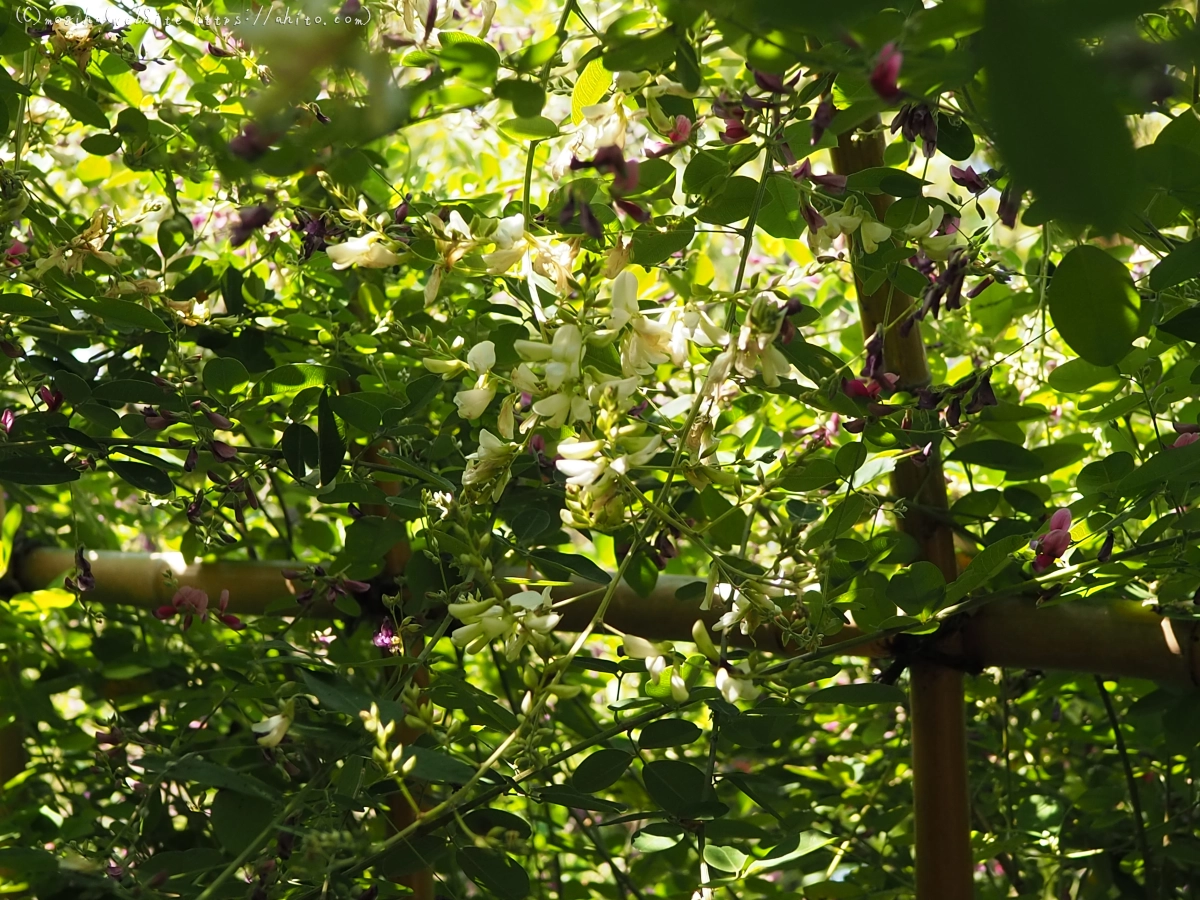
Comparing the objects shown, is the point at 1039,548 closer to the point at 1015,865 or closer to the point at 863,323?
the point at 863,323

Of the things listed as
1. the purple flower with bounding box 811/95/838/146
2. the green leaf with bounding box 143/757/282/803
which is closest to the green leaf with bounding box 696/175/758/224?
the purple flower with bounding box 811/95/838/146

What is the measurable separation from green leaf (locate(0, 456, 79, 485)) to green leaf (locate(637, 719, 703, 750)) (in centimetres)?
41

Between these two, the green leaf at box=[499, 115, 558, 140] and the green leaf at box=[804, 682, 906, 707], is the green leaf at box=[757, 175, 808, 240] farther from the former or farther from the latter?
the green leaf at box=[804, 682, 906, 707]

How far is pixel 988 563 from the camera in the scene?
1.80ft

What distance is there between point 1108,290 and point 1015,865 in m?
0.62

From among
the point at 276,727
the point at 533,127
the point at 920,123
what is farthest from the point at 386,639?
the point at 920,123

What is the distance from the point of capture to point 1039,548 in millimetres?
556

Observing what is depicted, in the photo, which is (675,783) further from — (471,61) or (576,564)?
(471,61)

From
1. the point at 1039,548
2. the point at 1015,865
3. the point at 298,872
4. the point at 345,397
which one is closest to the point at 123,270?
the point at 345,397

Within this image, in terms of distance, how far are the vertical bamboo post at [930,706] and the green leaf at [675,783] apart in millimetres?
194

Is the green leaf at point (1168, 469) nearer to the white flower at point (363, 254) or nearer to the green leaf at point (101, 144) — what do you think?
the white flower at point (363, 254)

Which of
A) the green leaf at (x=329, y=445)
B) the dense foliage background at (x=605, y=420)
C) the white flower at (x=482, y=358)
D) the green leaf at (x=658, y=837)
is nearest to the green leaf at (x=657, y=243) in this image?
the dense foliage background at (x=605, y=420)

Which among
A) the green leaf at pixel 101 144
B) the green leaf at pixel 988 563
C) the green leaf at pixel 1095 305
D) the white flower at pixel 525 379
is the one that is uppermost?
the green leaf at pixel 101 144

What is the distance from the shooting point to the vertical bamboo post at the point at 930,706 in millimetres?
706
